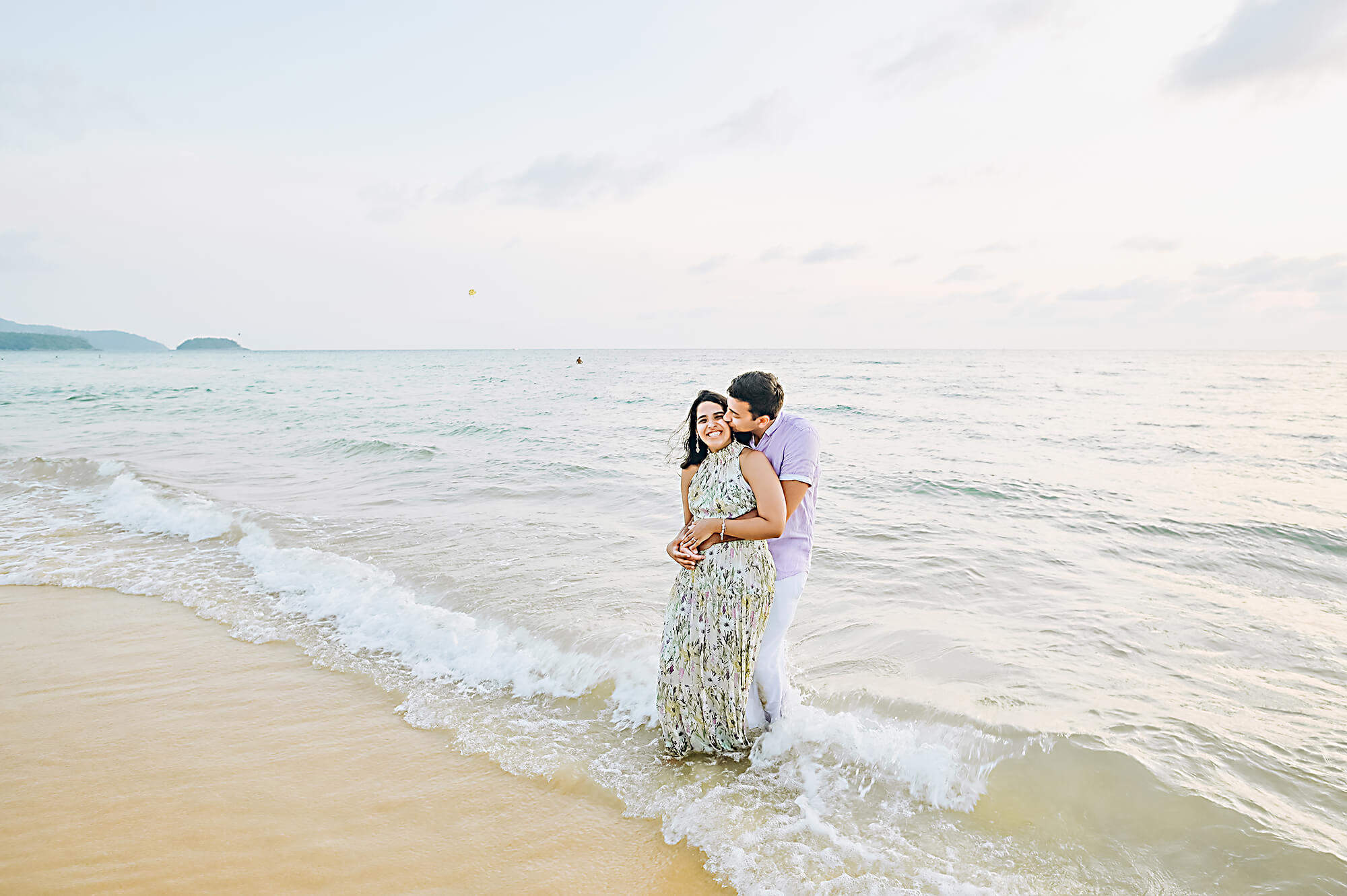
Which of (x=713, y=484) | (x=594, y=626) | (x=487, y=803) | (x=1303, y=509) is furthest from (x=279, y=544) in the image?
(x=1303, y=509)

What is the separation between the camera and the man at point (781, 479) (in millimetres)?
3254

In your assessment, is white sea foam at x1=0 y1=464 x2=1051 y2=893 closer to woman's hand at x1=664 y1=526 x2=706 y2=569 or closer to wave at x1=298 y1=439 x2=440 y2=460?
woman's hand at x1=664 y1=526 x2=706 y2=569

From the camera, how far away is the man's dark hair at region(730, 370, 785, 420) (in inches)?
127

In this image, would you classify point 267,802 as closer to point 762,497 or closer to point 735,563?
point 735,563

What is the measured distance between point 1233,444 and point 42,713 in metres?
19.5

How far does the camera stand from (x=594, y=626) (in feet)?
18.5

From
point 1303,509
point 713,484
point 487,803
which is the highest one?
point 713,484

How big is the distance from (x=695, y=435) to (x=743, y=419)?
343mm

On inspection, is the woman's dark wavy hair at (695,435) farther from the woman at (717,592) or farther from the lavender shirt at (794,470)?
the lavender shirt at (794,470)

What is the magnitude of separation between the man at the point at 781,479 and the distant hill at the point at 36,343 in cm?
17341

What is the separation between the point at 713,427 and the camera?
3330mm

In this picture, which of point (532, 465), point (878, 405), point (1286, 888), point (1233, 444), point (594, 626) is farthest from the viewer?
point (878, 405)

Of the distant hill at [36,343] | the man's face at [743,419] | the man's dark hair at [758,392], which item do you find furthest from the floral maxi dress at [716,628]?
the distant hill at [36,343]

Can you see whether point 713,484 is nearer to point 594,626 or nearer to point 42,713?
point 594,626
